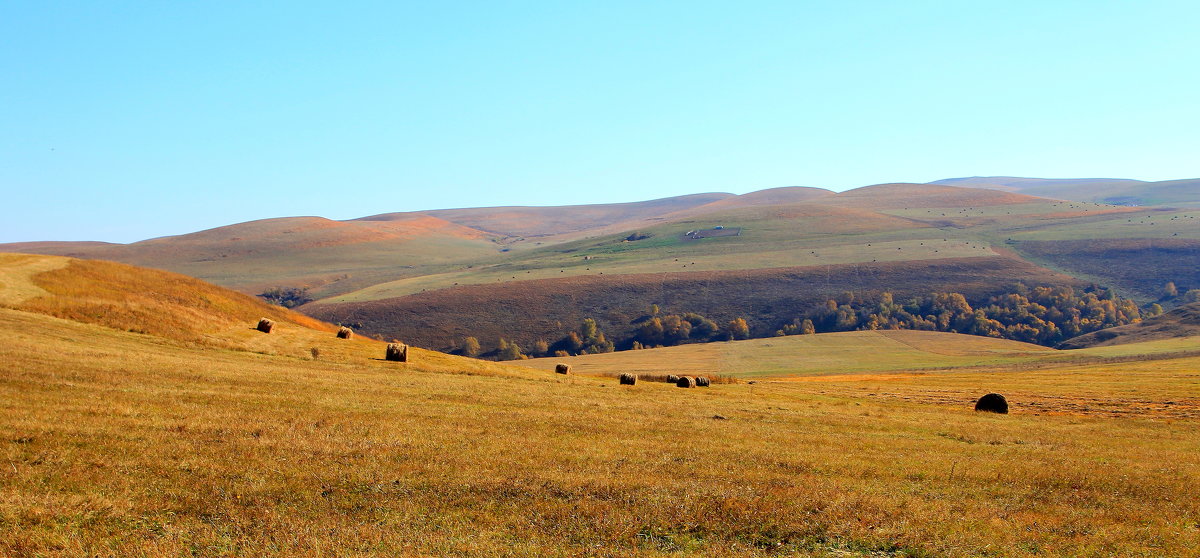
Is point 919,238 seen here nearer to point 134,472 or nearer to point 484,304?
point 484,304

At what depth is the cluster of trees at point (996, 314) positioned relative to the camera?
12612 centimetres

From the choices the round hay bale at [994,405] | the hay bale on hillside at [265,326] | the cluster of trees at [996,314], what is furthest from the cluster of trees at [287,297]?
the round hay bale at [994,405]

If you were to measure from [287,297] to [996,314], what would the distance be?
132579mm

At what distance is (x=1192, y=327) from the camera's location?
344 ft

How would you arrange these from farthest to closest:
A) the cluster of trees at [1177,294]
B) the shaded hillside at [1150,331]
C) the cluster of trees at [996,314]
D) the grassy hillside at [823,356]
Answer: the cluster of trees at [1177,294] < the cluster of trees at [996,314] < the shaded hillside at [1150,331] < the grassy hillside at [823,356]

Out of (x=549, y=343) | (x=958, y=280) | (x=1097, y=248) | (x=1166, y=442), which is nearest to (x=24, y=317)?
(x=1166, y=442)

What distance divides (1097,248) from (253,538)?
17805 centimetres

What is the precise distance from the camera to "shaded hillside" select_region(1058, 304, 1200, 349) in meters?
105

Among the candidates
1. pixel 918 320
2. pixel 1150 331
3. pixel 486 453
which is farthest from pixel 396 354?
pixel 918 320

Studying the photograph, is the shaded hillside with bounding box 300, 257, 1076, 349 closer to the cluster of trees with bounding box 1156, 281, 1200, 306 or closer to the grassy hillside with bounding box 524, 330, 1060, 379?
the cluster of trees with bounding box 1156, 281, 1200, 306

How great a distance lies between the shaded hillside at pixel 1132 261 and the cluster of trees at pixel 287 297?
144 m

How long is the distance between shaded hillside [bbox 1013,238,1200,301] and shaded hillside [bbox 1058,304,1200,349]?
1026 inches

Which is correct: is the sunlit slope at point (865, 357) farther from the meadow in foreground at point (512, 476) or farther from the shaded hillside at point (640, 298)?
the meadow in foreground at point (512, 476)

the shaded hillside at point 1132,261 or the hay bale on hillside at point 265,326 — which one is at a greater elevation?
the hay bale on hillside at point 265,326
